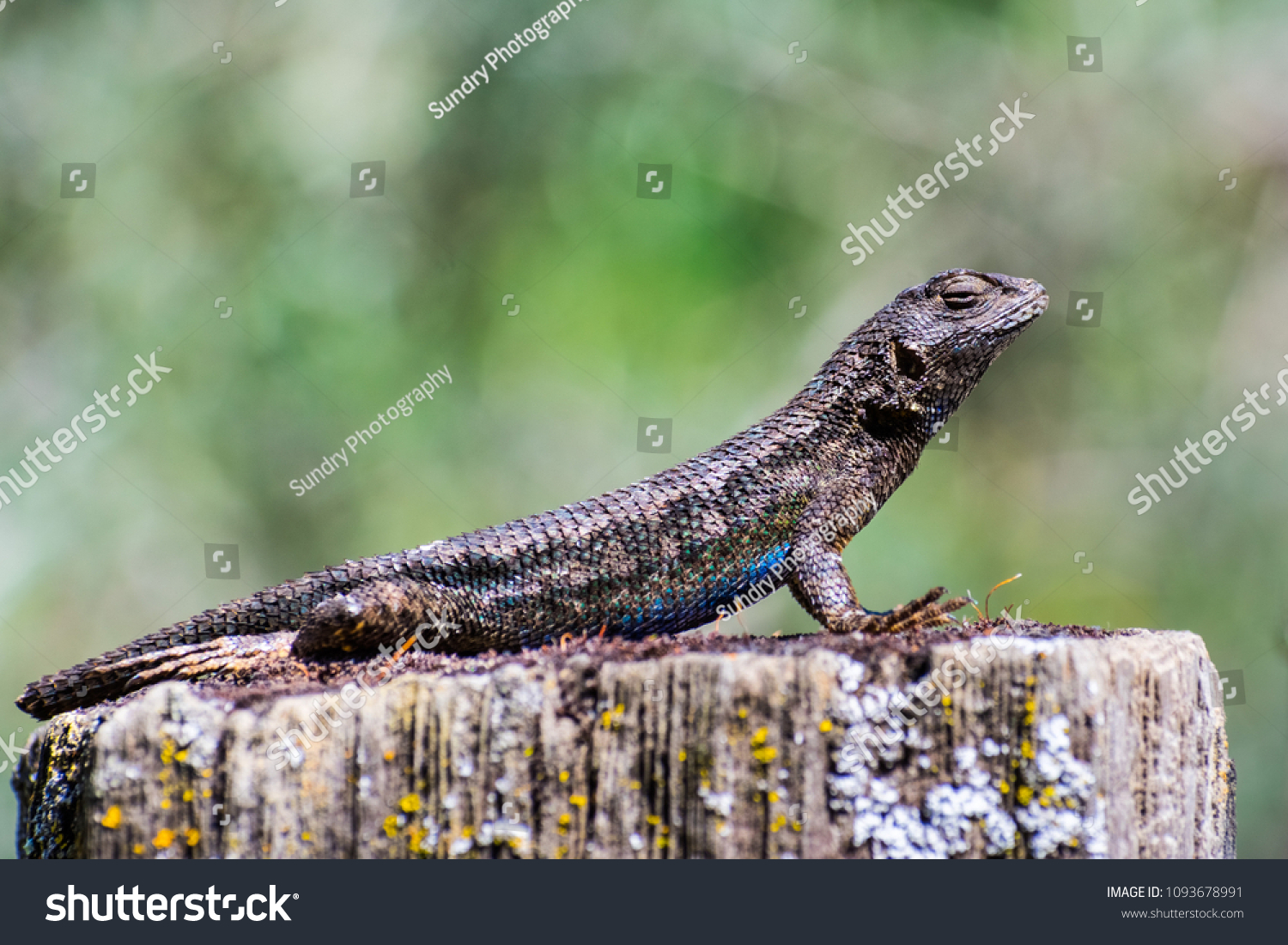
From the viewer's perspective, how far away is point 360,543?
815 centimetres

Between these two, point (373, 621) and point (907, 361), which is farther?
point (907, 361)

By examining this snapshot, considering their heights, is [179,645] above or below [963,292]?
below

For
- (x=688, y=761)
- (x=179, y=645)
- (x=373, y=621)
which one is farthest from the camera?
(x=179, y=645)

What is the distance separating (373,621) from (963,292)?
9.41 ft

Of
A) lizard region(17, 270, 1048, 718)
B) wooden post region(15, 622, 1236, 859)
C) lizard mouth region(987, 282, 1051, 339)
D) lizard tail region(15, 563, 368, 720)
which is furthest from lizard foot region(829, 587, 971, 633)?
lizard tail region(15, 563, 368, 720)

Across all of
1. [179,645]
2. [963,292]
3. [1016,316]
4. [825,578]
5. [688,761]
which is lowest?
[688,761]

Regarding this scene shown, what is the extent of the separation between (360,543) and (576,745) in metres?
5.98

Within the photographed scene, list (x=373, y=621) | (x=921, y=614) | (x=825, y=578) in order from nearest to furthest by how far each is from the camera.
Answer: (x=921, y=614)
(x=373, y=621)
(x=825, y=578)

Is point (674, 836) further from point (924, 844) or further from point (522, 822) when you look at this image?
point (924, 844)

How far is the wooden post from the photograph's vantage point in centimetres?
249

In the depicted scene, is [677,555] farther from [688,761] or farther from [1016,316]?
[1016,316]

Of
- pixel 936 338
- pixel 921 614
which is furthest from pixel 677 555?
pixel 936 338

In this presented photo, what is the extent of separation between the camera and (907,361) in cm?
437

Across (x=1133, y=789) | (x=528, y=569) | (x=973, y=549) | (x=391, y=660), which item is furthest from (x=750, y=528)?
(x=973, y=549)
